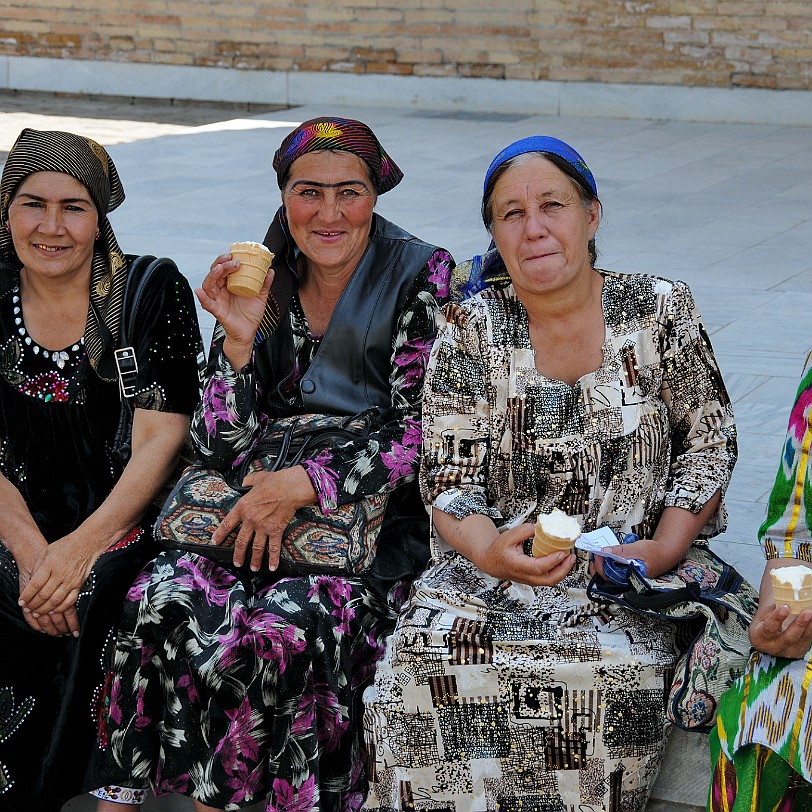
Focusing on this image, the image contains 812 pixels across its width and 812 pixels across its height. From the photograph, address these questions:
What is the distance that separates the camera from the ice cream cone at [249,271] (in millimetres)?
3074

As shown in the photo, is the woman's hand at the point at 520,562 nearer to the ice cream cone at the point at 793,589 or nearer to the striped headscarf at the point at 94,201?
the ice cream cone at the point at 793,589

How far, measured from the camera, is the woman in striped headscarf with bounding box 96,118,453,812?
2822 millimetres

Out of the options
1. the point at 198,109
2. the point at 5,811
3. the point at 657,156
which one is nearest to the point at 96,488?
the point at 5,811

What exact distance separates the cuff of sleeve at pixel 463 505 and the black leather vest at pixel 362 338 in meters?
0.41

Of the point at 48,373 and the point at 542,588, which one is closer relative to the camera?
the point at 542,588

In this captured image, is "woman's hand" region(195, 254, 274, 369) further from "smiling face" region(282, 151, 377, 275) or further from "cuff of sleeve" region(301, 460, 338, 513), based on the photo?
"cuff of sleeve" region(301, 460, 338, 513)

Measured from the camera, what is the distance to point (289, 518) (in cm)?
300

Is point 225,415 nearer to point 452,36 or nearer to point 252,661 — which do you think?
point 252,661

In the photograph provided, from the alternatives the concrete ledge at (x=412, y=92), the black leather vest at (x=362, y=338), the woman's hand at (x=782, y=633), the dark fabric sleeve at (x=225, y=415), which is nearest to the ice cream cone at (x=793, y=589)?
the woman's hand at (x=782, y=633)

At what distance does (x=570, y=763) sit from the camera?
8.89 feet

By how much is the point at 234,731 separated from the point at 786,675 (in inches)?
46.6

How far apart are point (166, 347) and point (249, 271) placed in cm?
40

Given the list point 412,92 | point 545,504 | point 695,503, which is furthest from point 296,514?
point 412,92

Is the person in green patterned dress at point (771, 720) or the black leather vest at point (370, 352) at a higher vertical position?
the black leather vest at point (370, 352)
